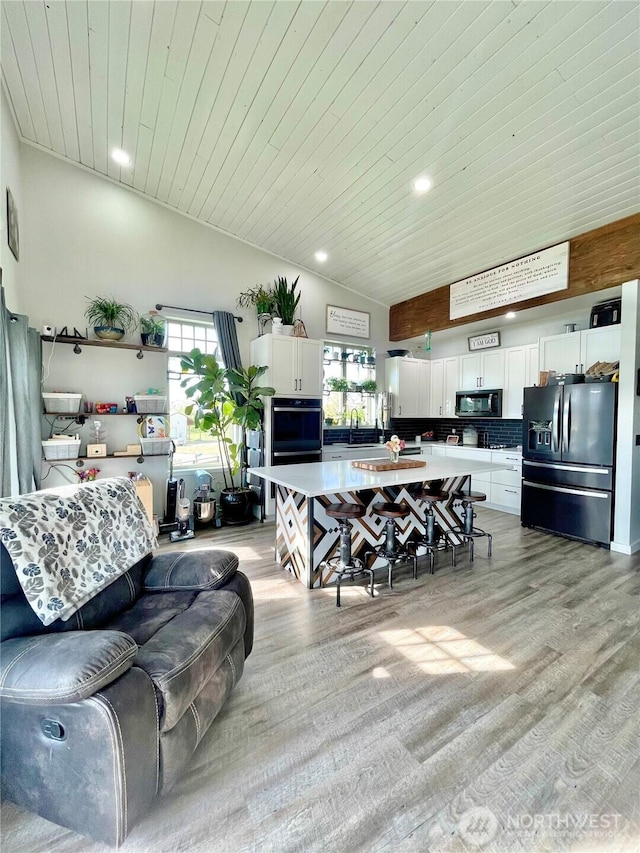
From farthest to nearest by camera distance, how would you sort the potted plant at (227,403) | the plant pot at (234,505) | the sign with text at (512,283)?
the plant pot at (234,505), the potted plant at (227,403), the sign with text at (512,283)

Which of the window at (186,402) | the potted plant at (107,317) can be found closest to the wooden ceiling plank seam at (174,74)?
the potted plant at (107,317)

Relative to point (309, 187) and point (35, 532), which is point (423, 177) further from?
point (35, 532)

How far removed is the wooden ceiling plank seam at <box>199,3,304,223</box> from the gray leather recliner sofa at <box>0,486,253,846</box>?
125 inches

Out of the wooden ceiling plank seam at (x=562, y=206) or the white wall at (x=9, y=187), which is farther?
the wooden ceiling plank seam at (x=562, y=206)

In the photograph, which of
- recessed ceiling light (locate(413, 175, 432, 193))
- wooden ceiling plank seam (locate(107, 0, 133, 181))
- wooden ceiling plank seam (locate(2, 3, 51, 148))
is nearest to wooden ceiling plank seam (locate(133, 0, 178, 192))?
wooden ceiling plank seam (locate(107, 0, 133, 181))

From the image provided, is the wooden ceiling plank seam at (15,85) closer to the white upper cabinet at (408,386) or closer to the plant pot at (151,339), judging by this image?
the plant pot at (151,339)

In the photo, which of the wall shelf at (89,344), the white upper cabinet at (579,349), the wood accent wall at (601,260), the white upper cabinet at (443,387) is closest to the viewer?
the wood accent wall at (601,260)

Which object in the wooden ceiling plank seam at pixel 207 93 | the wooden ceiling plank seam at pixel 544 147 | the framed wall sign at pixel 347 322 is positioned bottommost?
the framed wall sign at pixel 347 322

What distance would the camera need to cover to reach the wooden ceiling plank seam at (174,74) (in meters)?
2.22

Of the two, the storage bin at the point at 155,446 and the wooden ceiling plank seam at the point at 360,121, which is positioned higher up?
the wooden ceiling plank seam at the point at 360,121

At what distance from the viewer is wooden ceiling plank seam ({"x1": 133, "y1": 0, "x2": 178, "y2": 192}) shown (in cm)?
222

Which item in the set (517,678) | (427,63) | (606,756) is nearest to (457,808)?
(606,756)

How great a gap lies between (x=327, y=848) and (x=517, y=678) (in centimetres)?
127

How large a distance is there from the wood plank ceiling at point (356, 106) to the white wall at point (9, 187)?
224 millimetres
